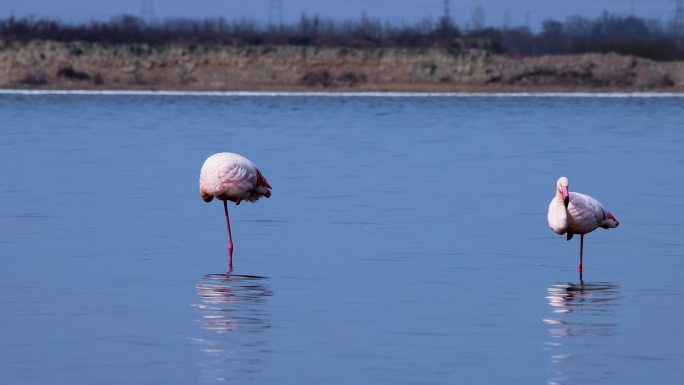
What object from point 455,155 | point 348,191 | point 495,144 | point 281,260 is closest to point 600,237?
point 281,260

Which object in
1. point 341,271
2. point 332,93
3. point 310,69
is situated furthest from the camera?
point 310,69

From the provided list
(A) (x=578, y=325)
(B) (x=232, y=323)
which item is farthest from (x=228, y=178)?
(A) (x=578, y=325)

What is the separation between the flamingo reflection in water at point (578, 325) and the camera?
9.94 meters

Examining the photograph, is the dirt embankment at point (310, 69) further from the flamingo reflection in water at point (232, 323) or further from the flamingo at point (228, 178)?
the flamingo reflection in water at point (232, 323)

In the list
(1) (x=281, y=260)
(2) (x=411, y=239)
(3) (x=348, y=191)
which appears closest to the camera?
(1) (x=281, y=260)

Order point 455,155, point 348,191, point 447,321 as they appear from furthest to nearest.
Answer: point 455,155 → point 348,191 → point 447,321

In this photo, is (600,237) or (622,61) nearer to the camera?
(600,237)

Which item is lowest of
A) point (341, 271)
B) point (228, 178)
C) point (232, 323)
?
point (341, 271)

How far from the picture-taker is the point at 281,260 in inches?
580

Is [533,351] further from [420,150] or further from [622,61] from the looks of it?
[622,61]

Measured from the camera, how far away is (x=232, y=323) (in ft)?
37.1

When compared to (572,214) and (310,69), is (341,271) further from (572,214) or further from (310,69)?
(310,69)

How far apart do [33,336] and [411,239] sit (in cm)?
623

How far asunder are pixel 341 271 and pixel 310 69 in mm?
63915
